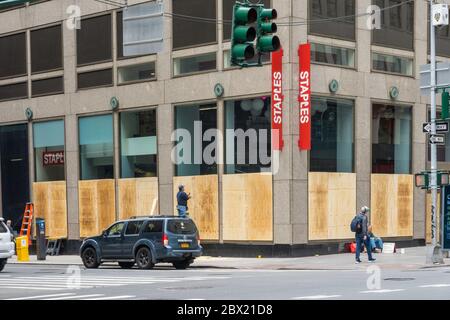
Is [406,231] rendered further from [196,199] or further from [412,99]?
[196,199]

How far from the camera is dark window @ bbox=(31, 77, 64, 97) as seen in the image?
126ft

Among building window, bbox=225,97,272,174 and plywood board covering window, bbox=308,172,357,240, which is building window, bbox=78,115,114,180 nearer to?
building window, bbox=225,97,272,174

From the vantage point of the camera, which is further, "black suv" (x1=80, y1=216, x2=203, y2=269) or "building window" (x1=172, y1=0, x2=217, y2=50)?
"building window" (x1=172, y1=0, x2=217, y2=50)

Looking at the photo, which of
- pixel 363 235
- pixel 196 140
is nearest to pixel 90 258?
pixel 196 140

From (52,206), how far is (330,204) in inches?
547

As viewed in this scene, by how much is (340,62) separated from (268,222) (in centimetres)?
645

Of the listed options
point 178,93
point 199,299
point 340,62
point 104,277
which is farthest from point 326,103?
point 199,299

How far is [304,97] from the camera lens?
29766 millimetres

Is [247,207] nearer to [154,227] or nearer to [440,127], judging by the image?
[154,227]

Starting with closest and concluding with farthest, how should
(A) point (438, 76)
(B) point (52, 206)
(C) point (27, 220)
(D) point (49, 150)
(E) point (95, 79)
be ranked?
(A) point (438, 76)
(E) point (95, 79)
(B) point (52, 206)
(D) point (49, 150)
(C) point (27, 220)

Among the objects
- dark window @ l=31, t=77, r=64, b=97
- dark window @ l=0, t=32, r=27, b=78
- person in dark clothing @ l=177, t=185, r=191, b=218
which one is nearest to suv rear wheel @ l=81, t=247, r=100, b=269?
person in dark clothing @ l=177, t=185, r=191, b=218

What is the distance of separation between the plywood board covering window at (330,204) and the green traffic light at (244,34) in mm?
16057

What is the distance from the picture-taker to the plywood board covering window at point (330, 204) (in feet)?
101

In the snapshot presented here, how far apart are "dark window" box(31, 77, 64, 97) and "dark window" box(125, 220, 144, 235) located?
1220 centimetres
